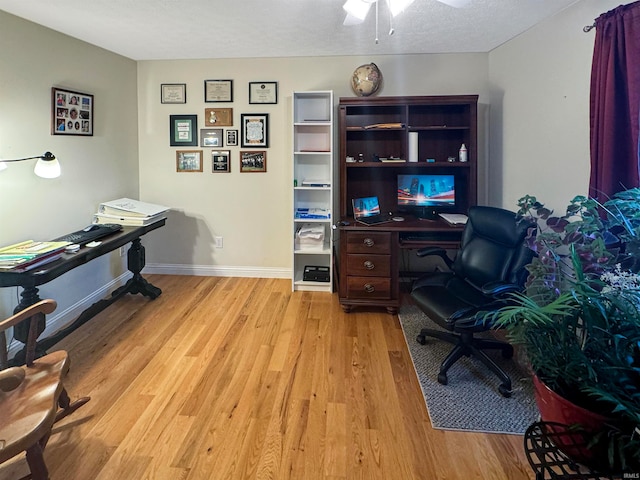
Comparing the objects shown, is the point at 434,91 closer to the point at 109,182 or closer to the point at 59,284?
the point at 109,182

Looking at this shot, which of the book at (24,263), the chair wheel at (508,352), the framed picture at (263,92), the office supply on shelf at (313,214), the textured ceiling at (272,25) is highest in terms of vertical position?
the textured ceiling at (272,25)

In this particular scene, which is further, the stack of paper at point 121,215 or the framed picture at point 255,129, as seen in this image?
the framed picture at point 255,129

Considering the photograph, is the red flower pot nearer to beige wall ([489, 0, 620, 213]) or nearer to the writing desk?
beige wall ([489, 0, 620, 213])

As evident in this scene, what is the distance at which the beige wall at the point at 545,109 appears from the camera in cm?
228

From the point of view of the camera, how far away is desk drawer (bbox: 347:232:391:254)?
10.1 feet

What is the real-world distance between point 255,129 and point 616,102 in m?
2.88

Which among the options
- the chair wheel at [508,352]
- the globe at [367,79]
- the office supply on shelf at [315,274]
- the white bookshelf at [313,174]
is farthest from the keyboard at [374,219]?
the chair wheel at [508,352]

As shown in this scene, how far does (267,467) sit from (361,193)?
2.63 m

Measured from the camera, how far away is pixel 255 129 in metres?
3.79

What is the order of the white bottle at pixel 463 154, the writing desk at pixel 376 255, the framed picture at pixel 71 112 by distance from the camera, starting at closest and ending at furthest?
the framed picture at pixel 71 112, the writing desk at pixel 376 255, the white bottle at pixel 463 154

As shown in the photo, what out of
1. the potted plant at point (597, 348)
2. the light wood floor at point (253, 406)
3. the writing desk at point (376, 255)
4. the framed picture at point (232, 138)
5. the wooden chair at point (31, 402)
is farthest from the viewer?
the framed picture at point (232, 138)

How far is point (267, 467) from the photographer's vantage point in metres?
1.61

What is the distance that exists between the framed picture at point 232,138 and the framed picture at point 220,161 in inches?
3.3

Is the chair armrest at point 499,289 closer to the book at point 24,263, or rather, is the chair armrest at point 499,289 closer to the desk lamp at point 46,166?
the book at point 24,263
